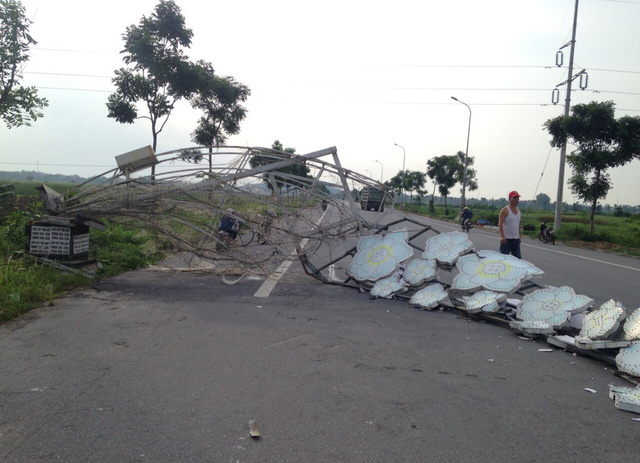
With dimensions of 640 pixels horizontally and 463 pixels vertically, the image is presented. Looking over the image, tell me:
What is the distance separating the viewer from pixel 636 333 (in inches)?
167

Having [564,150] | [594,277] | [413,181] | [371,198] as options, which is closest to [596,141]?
[564,150]

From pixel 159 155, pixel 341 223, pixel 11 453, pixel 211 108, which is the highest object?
pixel 211 108

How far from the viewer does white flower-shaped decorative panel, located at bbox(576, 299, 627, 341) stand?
176 inches

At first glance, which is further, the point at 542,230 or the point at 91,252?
the point at 542,230

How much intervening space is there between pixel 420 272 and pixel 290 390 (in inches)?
155

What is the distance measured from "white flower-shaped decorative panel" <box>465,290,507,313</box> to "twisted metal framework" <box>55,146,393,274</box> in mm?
2742

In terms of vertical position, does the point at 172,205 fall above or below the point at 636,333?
above

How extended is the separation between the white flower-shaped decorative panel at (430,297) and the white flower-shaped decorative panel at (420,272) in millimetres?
160

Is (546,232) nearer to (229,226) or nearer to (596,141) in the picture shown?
(596,141)

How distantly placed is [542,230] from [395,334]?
1894cm

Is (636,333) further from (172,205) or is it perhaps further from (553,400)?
(172,205)

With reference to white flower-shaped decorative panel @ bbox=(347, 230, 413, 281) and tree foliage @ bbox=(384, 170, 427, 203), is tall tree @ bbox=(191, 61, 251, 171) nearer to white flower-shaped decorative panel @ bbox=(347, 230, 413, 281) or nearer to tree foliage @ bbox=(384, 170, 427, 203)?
white flower-shaped decorative panel @ bbox=(347, 230, 413, 281)

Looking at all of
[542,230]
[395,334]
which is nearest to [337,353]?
[395,334]

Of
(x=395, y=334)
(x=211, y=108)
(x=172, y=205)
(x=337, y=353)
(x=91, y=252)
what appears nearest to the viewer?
(x=337, y=353)
